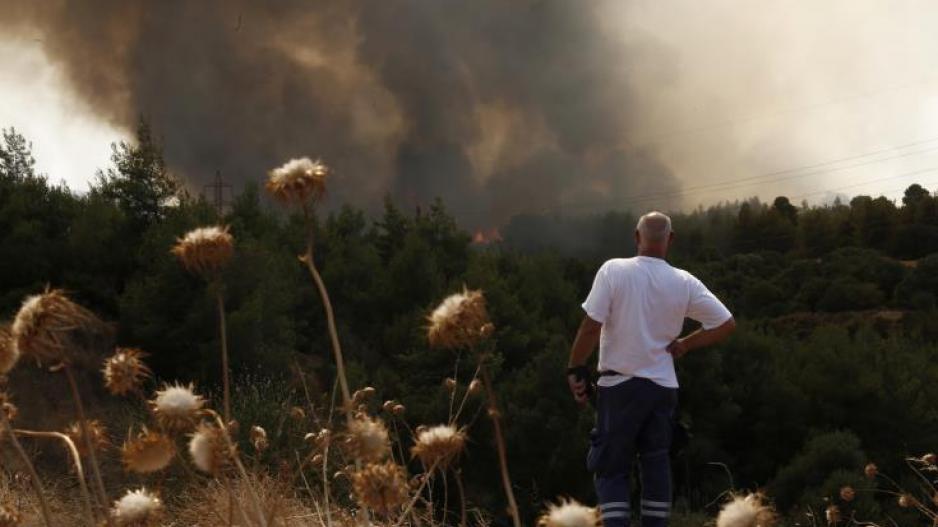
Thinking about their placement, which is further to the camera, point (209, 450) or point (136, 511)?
point (209, 450)

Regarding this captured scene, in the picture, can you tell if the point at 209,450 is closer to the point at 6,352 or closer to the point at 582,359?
the point at 6,352

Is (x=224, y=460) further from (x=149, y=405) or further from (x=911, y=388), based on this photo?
(x=911, y=388)

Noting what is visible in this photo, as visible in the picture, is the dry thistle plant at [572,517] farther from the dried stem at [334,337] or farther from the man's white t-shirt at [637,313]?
the man's white t-shirt at [637,313]

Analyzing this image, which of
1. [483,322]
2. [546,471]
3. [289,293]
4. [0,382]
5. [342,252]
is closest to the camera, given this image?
[483,322]

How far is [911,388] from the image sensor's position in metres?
35.4

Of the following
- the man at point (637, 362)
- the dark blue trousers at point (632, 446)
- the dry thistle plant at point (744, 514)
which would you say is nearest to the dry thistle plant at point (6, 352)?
the dry thistle plant at point (744, 514)

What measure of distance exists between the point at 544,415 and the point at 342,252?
15112 millimetres

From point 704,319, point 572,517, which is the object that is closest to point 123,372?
point 572,517

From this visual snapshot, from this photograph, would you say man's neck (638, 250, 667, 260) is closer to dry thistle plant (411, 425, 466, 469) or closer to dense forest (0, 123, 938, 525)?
dry thistle plant (411, 425, 466, 469)

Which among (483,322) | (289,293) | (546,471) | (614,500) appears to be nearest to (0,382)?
(483,322)

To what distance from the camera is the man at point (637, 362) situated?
4.93 metres

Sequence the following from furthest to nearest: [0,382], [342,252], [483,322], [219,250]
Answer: [342,252], [0,382], [219,250], [483,322]

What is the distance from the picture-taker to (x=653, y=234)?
505 cm

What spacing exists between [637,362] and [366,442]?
2941 millimetres
